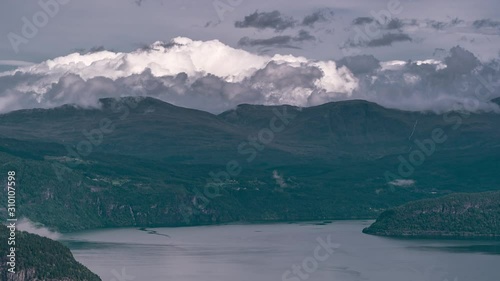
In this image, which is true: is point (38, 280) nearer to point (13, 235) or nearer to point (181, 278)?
point (13, 235)

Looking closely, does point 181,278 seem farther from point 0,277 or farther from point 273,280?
point 0,277

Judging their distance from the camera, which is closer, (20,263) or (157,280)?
(20,263)

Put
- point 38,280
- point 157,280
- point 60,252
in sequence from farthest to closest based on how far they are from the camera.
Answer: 1. point 157,280
2. point 60,252
3. point 38,280

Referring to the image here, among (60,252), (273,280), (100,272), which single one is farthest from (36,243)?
(273,280)

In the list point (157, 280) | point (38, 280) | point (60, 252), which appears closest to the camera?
point (38, 280)

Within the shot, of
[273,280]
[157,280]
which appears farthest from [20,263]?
[273,280]

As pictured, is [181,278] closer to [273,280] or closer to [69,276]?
[273,280]

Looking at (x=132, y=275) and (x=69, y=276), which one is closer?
(x=69, y=276)
